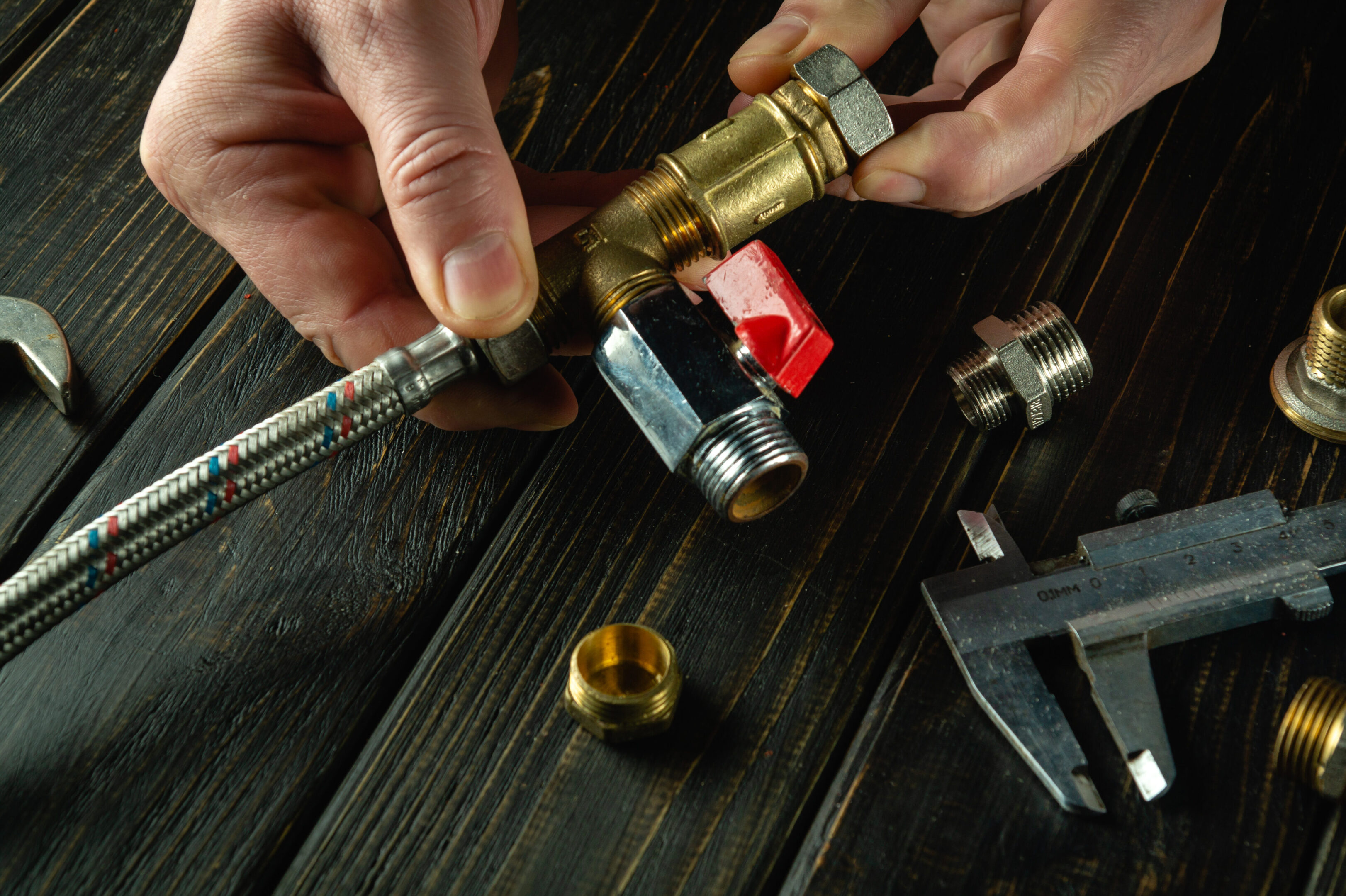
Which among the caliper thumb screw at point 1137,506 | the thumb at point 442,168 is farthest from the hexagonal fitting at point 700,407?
the caliper thumb screw at point 1137,506

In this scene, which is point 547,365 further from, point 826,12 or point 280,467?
point 826,12

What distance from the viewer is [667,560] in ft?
3.15

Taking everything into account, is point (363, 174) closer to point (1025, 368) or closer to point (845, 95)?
point (845, 95)

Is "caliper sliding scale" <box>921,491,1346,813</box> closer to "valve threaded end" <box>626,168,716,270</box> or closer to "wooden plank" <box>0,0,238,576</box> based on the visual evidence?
"valve threaded end" <box>626,168,716,270</box>

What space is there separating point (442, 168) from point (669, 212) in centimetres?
21

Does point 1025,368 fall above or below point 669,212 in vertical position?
below

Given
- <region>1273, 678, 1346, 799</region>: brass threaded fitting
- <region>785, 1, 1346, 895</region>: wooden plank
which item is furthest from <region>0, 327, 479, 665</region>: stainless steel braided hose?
<region>1273, 678, 1346, 799</region>: brass threaded fitting

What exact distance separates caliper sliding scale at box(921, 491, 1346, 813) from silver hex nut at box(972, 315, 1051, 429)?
0.13 meters

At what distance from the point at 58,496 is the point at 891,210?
0.92 metres

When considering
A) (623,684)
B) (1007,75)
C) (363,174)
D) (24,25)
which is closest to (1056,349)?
(1007,75)

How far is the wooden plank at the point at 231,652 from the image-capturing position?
0.83 meters

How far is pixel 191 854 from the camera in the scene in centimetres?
83

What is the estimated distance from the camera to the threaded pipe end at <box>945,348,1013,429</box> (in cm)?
99

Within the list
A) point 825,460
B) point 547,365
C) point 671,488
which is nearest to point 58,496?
point 547,365
